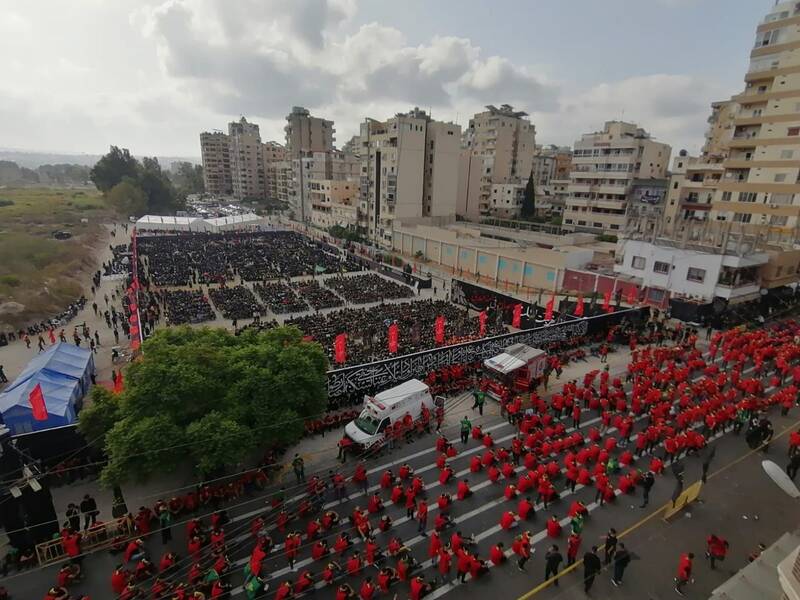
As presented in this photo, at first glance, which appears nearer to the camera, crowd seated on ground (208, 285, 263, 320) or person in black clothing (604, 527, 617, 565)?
person in black clothing (604, 527, 617, 565)

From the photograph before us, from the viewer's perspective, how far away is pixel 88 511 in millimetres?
10719

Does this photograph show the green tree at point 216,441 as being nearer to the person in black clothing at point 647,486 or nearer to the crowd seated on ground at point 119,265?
the person in black clothing at point 647,486

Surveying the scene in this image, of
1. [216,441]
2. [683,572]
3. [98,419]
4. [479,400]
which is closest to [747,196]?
[479,400]

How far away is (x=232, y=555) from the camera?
9.89 m

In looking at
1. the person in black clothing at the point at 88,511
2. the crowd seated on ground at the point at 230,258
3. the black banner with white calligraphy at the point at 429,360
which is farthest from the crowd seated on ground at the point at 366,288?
the person in black clothing at the point at 88,511

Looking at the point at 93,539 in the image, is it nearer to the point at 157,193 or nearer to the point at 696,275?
the point at 696,275

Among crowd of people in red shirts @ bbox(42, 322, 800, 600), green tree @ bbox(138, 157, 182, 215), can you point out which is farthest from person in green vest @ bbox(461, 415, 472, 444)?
green tree @ bbox(138, 157, 182, 215)

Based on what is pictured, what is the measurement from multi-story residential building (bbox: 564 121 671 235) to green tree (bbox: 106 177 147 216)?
73.8m

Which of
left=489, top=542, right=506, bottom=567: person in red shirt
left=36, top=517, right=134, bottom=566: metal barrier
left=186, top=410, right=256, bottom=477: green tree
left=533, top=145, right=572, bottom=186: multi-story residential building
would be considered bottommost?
left=36, top=517, right=134, bottom=566: metal barrier

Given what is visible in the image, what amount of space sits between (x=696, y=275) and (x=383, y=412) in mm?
23781

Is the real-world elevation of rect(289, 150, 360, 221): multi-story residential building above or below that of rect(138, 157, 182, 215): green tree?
above

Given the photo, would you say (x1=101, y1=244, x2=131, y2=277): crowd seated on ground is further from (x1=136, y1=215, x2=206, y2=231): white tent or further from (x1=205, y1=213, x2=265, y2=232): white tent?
(x1=205, y1=213, x2=265, y2=232): white tent

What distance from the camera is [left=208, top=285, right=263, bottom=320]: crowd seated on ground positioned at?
2728 centimetres

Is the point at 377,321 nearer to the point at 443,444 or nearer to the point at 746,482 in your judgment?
the point at 443,444
